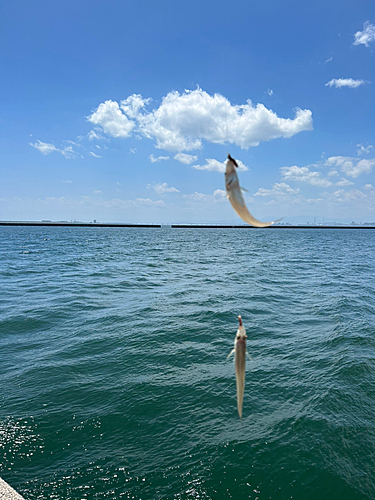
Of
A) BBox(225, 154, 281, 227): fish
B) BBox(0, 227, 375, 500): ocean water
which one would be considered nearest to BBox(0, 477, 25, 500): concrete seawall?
BBox(0, 227, 375, 500): ocean water

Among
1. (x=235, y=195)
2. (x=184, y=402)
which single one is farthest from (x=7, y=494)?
(x=235, y=195)

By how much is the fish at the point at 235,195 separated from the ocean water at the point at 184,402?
7.75 metres

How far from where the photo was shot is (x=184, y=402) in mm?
10180

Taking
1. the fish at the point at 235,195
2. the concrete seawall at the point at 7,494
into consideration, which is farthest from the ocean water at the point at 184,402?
the fish at the point at 235,195

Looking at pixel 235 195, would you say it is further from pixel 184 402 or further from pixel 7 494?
pixel 184 402

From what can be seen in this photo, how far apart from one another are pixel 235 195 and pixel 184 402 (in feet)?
32.5

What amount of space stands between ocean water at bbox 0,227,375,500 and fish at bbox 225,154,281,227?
7.75 meters

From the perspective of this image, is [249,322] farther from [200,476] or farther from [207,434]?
[200,476]

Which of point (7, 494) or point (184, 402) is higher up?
point (7, 494)

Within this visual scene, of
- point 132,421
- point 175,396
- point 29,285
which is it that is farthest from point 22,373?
point 29,285

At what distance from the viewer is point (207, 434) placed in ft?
28.3

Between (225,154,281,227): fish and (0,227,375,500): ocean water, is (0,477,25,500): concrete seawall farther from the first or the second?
(225,154,281,227): fish

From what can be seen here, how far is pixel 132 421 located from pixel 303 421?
18.2 ft

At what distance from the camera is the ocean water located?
7254 millimetres
